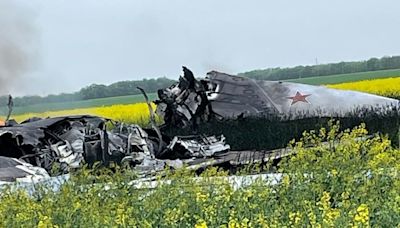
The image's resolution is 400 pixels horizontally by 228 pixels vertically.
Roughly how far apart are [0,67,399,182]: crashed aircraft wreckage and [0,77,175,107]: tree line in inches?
15.5

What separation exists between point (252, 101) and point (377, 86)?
4.65 metres

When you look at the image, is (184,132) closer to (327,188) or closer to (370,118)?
(370,118)

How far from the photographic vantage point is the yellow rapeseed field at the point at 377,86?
46.6ft

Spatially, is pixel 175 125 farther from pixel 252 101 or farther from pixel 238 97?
pixel 252 101

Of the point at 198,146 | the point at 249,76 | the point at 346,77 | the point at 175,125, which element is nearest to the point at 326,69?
the point at 249,76

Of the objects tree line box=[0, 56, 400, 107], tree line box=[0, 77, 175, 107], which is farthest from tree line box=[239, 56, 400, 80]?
tree line box=[0, 77, 175, 107]

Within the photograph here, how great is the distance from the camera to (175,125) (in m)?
10.9

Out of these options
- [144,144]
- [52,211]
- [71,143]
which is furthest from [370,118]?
[52,211]

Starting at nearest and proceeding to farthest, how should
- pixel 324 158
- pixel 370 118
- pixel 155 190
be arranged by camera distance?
1. pixel 155 190
2. pixel 324 158
3. pixel 370 118

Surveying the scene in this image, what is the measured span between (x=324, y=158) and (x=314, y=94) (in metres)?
8.05

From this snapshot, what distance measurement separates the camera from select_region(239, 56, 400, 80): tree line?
1244 centimetres

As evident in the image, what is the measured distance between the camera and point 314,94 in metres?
12.2

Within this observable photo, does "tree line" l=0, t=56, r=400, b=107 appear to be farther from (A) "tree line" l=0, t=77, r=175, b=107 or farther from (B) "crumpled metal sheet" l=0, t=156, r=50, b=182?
(B) "crumpled metal sheet" l=0, t=156, r=50, b=182

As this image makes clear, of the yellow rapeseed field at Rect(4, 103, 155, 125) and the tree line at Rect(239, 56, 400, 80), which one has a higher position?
the tree line at Rect(239, 56, 400, 80)
